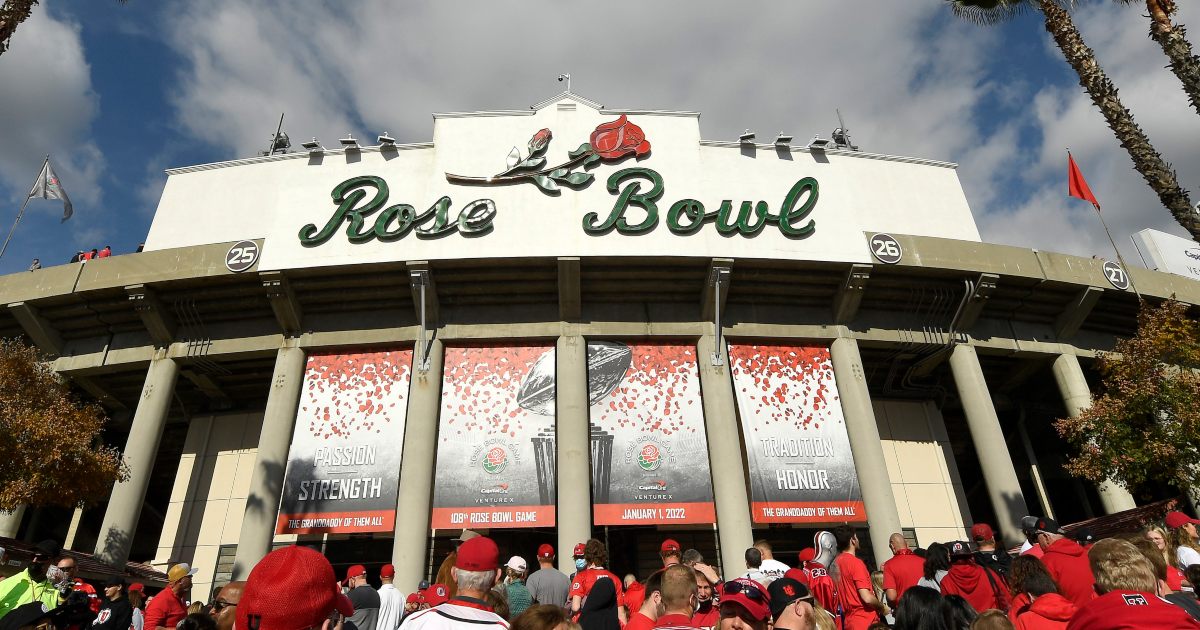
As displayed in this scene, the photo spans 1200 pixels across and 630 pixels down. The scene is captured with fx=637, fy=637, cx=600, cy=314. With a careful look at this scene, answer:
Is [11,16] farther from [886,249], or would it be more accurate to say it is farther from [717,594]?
[886,249]

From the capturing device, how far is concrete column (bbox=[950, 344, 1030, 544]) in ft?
61.8

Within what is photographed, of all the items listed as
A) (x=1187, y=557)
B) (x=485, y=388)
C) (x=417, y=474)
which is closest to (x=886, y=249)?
(x=485, y=388)

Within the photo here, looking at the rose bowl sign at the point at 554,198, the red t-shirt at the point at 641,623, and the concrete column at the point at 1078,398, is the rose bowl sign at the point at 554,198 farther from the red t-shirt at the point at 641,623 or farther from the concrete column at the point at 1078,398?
the red t-shirt at the point at 641,623

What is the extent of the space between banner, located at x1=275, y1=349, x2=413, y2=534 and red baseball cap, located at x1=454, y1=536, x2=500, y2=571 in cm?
1549

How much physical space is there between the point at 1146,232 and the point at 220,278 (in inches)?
1707

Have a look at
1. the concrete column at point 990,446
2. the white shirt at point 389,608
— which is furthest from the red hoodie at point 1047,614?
the concrete column at point 990,446

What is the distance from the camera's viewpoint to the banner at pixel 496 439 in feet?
58.1

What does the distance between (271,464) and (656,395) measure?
11.4 m

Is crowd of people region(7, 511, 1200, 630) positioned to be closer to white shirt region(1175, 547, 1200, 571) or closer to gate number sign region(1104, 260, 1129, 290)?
white shirt region(1175, 547, 1200, 571)

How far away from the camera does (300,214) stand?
67.3 feet

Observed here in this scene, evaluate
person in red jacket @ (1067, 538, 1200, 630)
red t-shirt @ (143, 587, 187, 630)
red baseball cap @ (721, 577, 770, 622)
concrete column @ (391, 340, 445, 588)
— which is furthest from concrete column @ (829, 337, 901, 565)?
red t-shirt @ (143, 587, 187, 630)

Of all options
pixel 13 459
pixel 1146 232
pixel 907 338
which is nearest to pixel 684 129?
pixel 907 338

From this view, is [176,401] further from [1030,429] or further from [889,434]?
[1030,429]

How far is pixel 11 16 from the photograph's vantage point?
13.2 meters
